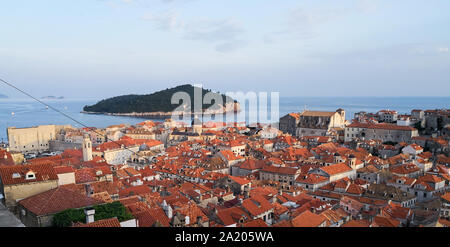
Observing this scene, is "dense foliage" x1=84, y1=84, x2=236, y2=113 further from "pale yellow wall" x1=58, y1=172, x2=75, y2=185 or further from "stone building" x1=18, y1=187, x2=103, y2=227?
"stone building" x1=18, y1=187, x2=103, y2=227

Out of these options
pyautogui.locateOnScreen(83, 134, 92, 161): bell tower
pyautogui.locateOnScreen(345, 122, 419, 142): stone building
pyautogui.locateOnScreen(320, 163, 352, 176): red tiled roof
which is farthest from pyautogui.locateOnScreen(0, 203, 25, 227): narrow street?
pyautogui.locateOnScreen(345, 122, 419, 142): stone building

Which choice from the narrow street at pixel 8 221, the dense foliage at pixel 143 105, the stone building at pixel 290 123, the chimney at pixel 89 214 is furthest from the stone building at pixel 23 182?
the dense foliage at pixel 143 105

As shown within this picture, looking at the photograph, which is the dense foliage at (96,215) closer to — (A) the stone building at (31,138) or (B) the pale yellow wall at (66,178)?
(B) the pale yellow wall at (66,178)
